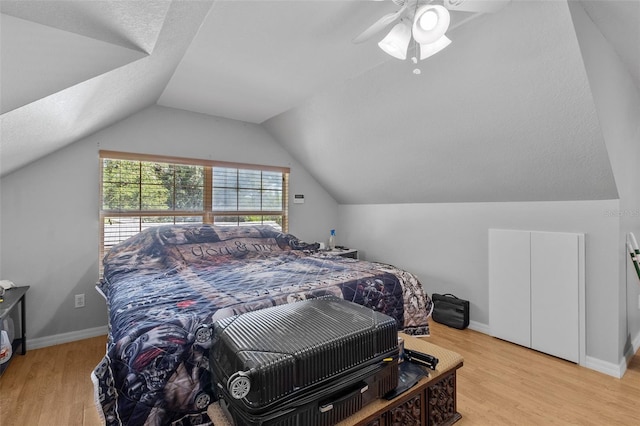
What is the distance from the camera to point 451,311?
10.8ft

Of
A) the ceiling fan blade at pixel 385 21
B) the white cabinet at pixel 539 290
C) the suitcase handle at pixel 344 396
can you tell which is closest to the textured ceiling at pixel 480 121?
the white cabinet at pixel 539 290

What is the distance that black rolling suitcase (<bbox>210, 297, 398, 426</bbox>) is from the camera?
107 centimetres

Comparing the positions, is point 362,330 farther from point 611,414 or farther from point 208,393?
point 611,414

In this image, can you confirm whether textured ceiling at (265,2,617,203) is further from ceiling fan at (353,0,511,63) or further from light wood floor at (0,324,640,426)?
light wood floor at (0,324,640,426)

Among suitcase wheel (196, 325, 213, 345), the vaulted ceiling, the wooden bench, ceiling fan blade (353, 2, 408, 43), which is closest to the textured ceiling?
the vaulted ceiling

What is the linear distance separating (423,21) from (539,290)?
8.14 feet

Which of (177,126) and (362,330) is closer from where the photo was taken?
(362,330)

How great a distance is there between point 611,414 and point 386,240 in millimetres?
2575

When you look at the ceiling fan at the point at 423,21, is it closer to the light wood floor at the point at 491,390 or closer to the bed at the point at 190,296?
the bed at the point at 190,296

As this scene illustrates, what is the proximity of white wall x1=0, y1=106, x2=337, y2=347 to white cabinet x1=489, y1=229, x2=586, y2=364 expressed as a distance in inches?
139

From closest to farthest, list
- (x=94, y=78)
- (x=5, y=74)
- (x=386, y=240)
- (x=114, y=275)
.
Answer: (x=5, y=74)
(x=94, y=78)
(x=114, y=275)
(x=386, y=240)

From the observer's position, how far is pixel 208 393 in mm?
1370

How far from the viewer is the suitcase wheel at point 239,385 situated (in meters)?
1.04

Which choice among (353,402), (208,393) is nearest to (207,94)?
(208,393)
